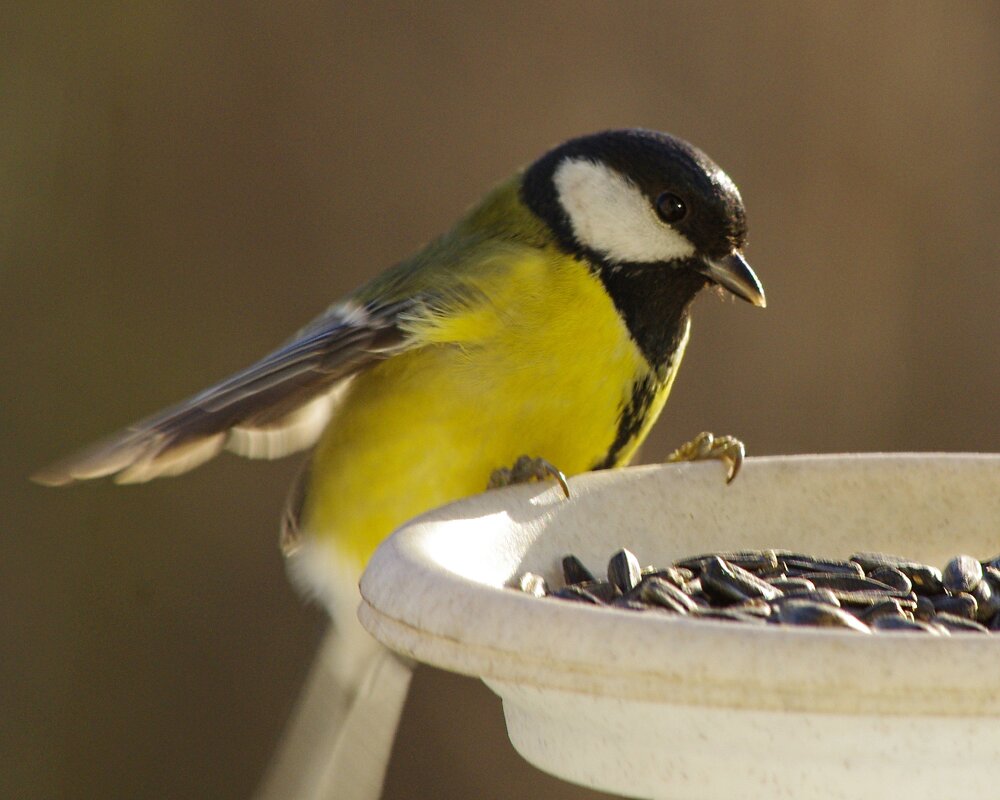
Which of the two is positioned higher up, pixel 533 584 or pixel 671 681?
pixel 671 681

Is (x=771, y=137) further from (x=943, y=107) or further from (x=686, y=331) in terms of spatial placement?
(x=686, y=331)

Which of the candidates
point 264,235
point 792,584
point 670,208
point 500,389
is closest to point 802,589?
point 792,584

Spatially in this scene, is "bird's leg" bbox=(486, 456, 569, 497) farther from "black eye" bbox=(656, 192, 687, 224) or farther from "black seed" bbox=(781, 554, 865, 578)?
"black eye" bbox=(656, 192, 687, 224)

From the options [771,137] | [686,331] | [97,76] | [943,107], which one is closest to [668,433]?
[771,137]

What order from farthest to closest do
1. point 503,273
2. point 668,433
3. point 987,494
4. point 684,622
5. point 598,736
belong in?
1. point 668,433
2. point 503,273
3. point 987,494
4. point 598,736
5. point 684,622

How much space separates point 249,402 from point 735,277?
0.72 meters

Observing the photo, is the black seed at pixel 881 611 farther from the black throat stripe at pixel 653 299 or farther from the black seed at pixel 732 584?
the black throat stripe at pixel 653 299

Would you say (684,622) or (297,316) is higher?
(684,622)

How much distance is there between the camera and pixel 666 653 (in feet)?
3.02

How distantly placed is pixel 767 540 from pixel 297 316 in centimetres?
194

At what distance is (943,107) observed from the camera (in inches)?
142

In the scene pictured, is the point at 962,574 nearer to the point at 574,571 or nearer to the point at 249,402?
the point at 574,571

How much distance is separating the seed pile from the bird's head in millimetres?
574

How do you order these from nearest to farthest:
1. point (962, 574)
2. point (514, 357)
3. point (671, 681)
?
point (671, 681)
point (962, 574)
point (514, 357)
